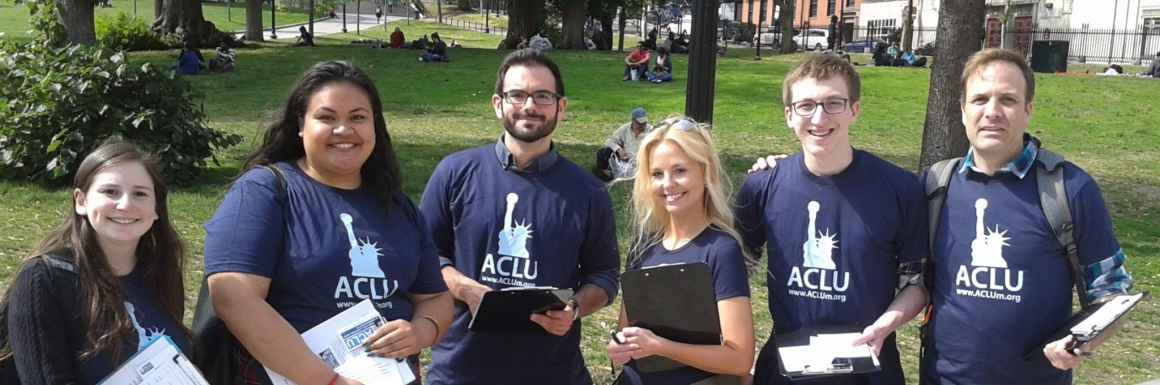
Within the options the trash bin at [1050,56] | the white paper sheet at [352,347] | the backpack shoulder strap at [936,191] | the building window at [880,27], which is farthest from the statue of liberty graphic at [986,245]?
the building window at [880,27]

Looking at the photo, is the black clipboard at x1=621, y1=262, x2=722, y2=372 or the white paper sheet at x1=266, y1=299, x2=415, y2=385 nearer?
the white paper sheet at x1=266, y1=299, x2=415, y2=385

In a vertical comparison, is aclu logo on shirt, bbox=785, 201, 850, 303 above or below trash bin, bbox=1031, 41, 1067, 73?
below

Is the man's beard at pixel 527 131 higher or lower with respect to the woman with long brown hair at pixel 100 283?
higher

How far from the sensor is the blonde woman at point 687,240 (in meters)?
3.28

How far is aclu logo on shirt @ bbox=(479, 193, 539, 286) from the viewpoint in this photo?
358 cm

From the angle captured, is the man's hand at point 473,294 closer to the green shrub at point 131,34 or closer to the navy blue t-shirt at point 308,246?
the navy blue t-shirt at point 308,246

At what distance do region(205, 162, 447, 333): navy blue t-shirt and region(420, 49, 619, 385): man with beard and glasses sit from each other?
1.84ft

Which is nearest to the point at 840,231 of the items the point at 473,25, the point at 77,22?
the point at 77,22

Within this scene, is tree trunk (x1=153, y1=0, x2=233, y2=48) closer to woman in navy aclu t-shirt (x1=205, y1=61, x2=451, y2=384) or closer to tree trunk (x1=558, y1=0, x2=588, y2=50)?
tree trunk (x1=558, y1=0, x2=588, y2=50)

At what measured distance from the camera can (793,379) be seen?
A: 11.0 feet

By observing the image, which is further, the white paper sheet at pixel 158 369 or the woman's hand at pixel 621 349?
the woman's hand at pixel 621 349

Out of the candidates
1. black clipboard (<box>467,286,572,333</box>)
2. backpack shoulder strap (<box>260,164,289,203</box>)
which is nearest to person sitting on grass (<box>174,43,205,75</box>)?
black clipboard (<box>467,286,572,333</box>)

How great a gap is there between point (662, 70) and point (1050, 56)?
561 inches

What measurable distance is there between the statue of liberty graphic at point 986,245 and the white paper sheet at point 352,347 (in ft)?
6.31
